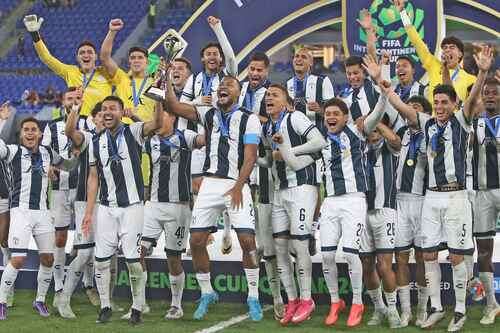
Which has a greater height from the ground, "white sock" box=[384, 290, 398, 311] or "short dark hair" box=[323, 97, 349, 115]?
"short dark hair" box=[323, 97, 349, 115]

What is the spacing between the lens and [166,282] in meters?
8.55

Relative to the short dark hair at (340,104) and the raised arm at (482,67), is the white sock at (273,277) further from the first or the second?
the raised arm at (482,67)

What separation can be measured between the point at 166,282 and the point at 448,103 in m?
3.21

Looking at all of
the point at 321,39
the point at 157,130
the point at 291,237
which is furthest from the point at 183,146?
the point at 321,39

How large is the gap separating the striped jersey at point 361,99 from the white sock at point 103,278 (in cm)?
247

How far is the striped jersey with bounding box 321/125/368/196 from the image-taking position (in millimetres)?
7196

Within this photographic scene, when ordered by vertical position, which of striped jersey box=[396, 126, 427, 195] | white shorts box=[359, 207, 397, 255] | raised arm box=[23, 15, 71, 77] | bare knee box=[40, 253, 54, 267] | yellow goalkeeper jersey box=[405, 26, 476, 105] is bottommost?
bare knee box=[40, 253, 54, 267]

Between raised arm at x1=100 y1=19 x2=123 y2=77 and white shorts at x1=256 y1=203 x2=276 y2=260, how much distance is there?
7.44 feet

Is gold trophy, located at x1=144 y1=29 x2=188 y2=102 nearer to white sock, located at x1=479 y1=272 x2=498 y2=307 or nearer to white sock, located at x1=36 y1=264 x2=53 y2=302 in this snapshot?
white sock, located at x1=36 y1=264 x2=53 y2=302

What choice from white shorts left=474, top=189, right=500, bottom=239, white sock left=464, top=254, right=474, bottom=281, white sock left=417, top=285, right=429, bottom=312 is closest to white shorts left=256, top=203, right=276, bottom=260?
white sock left=417, top=285, right=429, bottom=312

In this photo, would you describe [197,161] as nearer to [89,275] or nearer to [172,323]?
[89,275]

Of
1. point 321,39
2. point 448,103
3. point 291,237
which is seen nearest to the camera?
point 448,103

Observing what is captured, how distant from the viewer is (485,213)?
7660 mm

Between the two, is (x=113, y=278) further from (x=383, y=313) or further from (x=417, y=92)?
(x=417, y=92)
